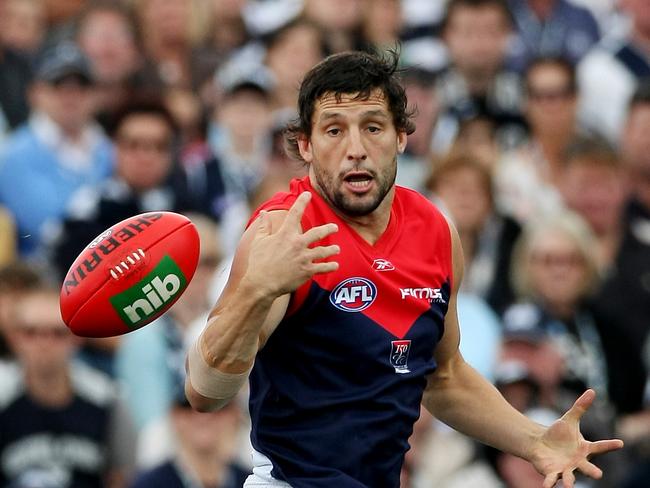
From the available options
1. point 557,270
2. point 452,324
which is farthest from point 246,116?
point 452,324

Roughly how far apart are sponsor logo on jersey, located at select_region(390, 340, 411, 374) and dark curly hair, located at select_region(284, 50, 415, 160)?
72cm

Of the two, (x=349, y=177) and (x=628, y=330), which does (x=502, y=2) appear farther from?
(x=349, y=177)

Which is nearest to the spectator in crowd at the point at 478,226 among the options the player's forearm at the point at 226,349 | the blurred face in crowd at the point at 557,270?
the blurred face in crowd at the point at 557,270

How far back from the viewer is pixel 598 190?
10.1 meters

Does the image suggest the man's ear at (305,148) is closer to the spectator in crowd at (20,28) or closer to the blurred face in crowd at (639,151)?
the blurred face in crowd at (639,151)

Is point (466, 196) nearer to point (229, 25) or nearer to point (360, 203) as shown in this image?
point (229, 25)

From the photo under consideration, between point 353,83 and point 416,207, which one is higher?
point 353,83

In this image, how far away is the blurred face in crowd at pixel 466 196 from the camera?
948 centimetres

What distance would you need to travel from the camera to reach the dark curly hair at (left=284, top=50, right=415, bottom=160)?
496cm

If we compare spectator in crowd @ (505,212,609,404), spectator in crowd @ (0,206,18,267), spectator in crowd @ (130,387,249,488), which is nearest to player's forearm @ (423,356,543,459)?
spectator in crowd @ (130,387,249,488)

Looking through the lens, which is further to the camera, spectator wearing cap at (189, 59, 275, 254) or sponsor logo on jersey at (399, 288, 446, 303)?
spectator wearing cap at (189, 59, 275, 254)

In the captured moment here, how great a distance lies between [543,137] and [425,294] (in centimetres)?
597

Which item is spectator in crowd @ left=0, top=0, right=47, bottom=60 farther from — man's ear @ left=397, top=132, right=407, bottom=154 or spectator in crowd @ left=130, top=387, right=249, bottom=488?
man's ear @ left=397, top=132, right=407, bottom=154

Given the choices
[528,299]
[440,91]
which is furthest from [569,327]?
[440,91]
